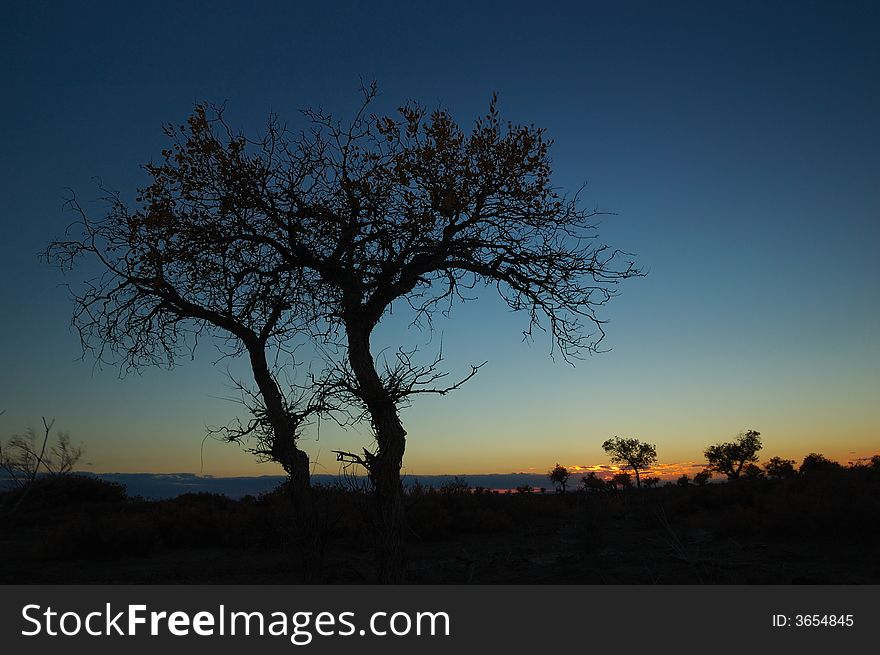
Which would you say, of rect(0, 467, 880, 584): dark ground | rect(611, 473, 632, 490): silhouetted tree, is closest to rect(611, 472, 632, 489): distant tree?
rect(611, 473, 632, 490): silhouetted tree

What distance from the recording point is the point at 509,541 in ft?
59.6

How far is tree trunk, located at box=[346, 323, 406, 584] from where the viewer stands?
9.66 metres

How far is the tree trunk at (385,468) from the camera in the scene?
9656 millimetres

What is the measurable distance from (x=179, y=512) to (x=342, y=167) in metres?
14.7

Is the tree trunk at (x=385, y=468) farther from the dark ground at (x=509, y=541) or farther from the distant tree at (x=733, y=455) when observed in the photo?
the distant tree at (x=733, y=455)

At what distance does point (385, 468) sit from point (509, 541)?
30.9 feet

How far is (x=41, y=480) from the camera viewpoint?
23.8ft

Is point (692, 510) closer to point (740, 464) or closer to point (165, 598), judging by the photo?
point (165, 598)

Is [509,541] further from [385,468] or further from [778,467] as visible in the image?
[778,467]

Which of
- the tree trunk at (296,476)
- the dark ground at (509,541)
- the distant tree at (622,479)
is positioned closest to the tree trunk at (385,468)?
the dark ground at (509,541)

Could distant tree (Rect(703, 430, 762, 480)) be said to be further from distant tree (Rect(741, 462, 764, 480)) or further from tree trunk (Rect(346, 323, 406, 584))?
tree trunk (Rect(346, 323, 406, 584))

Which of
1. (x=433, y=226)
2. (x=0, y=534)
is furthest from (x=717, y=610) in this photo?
(x=0, y=534)

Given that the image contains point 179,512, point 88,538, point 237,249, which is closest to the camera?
point 237,249

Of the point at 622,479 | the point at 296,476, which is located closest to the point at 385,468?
the point at 296,476
